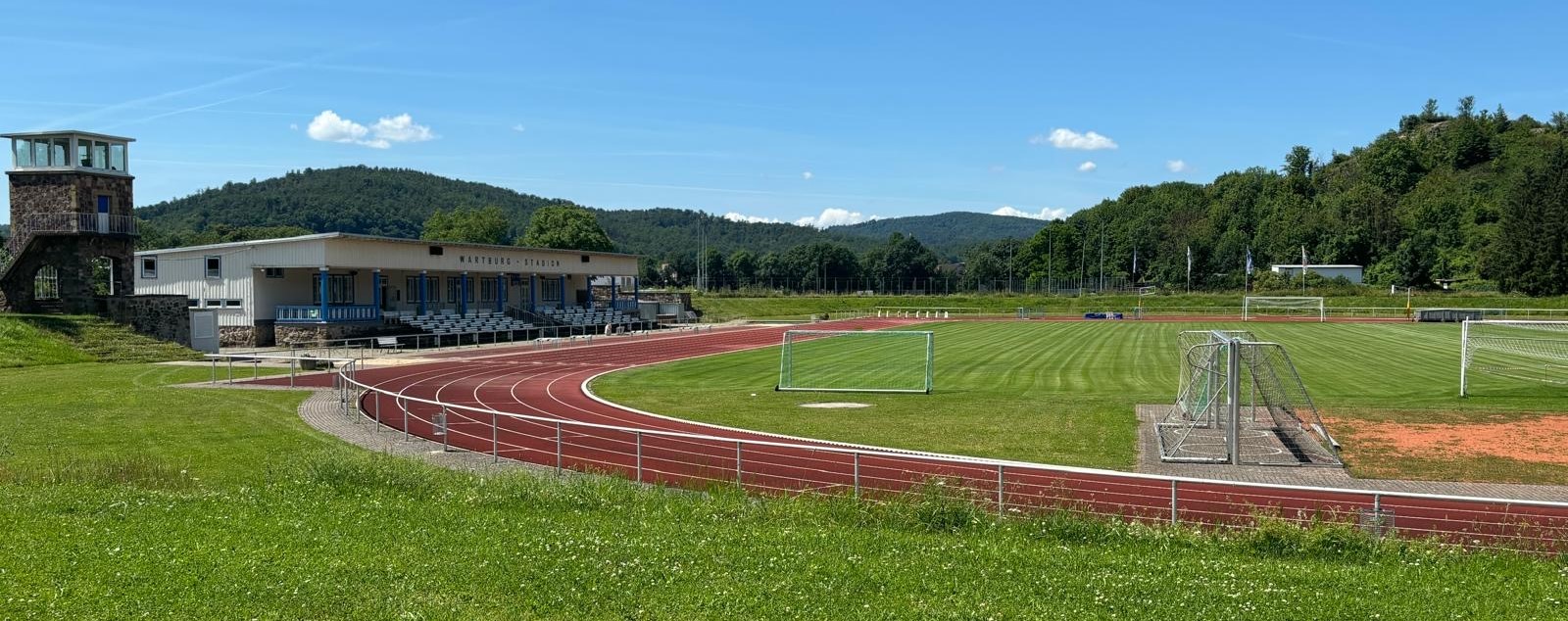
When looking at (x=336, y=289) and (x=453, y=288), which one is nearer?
(x=336, y=289)

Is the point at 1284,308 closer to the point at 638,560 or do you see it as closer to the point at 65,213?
the point at 65,213

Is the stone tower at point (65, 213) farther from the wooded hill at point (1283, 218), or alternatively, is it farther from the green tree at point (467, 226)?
the wooded hill at point (1283, 218)

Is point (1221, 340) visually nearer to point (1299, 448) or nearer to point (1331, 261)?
point (1299, 448)

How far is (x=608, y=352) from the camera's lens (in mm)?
44500

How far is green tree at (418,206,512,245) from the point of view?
392 feet

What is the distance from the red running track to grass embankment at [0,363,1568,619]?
0.81 meters

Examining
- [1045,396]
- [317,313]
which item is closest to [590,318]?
[317,313]

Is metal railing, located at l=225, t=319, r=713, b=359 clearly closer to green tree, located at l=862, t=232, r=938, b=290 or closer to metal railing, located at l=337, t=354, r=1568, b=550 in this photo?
metal railing, located at l=337, t=354, r=1568, b=550

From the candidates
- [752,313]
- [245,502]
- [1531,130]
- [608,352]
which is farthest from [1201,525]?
[1531,130]

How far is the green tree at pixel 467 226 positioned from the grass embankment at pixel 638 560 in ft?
361

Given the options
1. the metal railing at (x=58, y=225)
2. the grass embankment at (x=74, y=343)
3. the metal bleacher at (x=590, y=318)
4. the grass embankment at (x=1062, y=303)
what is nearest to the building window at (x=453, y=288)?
the metal bleacher at (x=590, y=318)

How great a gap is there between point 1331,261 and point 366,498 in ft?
432

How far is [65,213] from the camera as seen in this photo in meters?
42.4

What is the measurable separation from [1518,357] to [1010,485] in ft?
108
